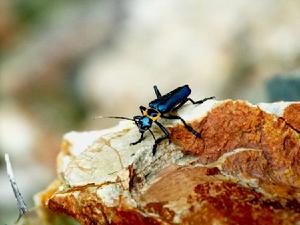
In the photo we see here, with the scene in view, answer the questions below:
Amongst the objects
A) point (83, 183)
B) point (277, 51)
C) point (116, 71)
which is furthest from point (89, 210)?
point (116, 71)

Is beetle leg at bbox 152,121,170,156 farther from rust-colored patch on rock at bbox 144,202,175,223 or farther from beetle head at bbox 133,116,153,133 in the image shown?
rust-colored patch on rock at bbox 144,202,175,223

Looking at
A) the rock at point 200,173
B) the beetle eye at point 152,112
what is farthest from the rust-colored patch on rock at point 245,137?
the beetle eye at point 152,112

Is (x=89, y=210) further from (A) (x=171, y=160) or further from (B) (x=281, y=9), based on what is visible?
(B) (x=281, y=9)

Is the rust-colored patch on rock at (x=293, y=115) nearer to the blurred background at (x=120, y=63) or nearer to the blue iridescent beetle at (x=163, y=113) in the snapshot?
the blue iridescent beetle at (x=163, y=113)

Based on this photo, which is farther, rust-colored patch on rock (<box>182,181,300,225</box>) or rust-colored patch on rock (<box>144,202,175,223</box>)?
rust-colored patch on rock (<box>144,202,175,223</box>)

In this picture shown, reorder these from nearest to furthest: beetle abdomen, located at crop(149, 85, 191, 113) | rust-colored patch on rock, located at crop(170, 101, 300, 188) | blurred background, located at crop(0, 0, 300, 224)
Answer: rust-colored patch on rock, located at crop(170, 101, 300, 188) < beetle abdomen, located at crop(149, 85, 191, 113) < blurred background, located at crop(0, 0, 300, 224)

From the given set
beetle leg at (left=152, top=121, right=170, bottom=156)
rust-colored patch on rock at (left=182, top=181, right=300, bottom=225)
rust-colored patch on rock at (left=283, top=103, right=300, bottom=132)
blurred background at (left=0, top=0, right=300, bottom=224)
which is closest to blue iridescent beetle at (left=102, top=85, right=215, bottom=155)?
beetle leg at (left=152, top=121, right=170, bottom=156)

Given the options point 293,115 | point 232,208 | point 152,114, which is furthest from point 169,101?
point 232,208

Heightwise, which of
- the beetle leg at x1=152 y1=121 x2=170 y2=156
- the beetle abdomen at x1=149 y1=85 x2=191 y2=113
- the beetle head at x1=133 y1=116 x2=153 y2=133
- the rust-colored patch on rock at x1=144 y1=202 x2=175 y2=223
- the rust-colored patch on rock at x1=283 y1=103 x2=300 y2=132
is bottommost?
the rust-colored patch on rock at x1=144 y1=202 x2=175 y2=223
